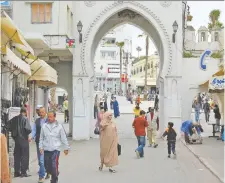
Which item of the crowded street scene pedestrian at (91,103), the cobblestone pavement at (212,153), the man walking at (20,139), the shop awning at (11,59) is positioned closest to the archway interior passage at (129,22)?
the crowded street scene pedestrian at (91,103)

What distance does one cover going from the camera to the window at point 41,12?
21000 millimetres

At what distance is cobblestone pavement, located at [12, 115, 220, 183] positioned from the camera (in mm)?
11710

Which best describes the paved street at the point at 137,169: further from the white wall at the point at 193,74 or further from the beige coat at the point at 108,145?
the white wall at the point at 193,74

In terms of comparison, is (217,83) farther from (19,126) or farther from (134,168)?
(19,126)

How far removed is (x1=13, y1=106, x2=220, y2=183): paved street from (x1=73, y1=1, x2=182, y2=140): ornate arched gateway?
11.9 ft

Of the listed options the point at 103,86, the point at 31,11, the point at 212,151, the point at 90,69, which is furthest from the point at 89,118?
the point at 103,86

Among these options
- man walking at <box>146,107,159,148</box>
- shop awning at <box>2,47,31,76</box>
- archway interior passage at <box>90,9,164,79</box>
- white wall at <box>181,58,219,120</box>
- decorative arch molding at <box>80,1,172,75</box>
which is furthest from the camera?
archway interior passage at <box>90,9,164,79</box>

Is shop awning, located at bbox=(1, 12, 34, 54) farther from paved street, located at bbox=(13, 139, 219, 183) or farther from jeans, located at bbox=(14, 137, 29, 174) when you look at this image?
paved street, located at bbox=(13, 139, 219, 183)

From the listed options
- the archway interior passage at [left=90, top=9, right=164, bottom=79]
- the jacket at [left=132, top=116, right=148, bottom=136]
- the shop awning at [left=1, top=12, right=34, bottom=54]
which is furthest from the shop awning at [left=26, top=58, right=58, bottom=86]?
the archway interior passage at [left=90, top=9, right=164, bottom=79]

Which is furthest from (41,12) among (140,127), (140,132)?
(140,132)

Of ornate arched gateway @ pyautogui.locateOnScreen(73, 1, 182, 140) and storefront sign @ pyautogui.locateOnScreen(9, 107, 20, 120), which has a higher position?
ornate arched gateway @ pyautogui.locateOnScreen(73, 1, 182, 140)

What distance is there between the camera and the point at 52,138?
1006 centimetres

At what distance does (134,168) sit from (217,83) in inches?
289

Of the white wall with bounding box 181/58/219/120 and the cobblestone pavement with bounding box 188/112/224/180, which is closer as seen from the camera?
the cobblestone pavement with bounding box 188/112/224/180
